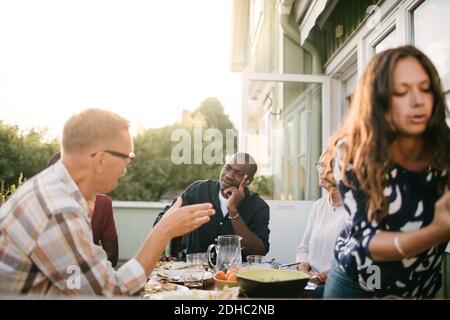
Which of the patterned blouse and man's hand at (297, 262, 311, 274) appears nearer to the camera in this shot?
the patterned blouse

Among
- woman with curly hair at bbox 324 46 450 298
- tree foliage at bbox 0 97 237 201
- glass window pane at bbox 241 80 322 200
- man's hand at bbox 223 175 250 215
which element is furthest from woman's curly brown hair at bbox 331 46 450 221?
glass window pane at bbox 241 80 322 200

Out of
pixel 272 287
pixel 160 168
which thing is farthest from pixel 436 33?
pixel 160 168

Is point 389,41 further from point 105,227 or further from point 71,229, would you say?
point 71,229

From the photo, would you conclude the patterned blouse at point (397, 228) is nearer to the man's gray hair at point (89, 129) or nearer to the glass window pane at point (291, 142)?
the man's gray hair at point (89, 129)

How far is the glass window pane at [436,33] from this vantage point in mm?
1642

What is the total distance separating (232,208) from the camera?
2.20 meters

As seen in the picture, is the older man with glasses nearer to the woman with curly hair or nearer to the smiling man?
the woman with curly hair

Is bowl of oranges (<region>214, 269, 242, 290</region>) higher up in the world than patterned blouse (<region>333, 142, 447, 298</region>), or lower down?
lower down

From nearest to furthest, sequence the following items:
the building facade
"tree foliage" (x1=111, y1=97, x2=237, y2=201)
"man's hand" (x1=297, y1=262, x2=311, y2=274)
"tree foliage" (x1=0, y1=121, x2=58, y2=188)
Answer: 1. "man's hand" (x1=297, y1=262, x2=311, y2=274)
2. "tree foliage" (x1=0, y1=121, x2=58, y2=188)
3. the building facade
4. "tree foliage" (x1=111, y1=97, x2=237, y2=201)

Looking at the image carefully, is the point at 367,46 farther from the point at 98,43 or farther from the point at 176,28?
the point at 98,43

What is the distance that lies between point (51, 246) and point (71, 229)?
0.20ft

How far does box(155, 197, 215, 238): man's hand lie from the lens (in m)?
1.07

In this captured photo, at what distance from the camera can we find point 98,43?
1.86 m

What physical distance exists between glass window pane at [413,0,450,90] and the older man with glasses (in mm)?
1330
